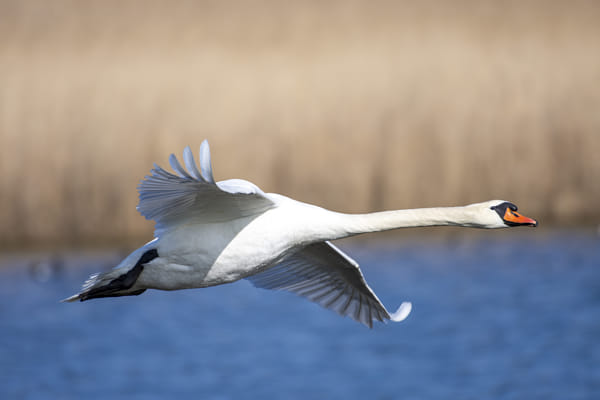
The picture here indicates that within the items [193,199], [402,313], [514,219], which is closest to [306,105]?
[402,313]

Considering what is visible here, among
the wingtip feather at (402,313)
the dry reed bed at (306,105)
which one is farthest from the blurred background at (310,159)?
the wingtip feather at (402,313)

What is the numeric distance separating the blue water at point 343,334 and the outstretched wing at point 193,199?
7.79 meters

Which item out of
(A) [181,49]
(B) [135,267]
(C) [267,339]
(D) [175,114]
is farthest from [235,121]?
(B) [135,267]

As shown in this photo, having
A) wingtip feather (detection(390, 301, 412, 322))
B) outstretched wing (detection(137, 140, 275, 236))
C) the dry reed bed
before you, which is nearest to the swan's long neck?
outstretched wing (detection(137, 140, 275, 236))

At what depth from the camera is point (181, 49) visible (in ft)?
70.5

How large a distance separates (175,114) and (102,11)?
14.8ft

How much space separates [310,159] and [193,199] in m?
14.3

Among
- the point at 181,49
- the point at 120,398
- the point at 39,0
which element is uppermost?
the point at 39,0

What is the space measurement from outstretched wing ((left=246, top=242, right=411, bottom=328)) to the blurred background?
7.14 meters

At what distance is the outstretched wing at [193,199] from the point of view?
4.94m

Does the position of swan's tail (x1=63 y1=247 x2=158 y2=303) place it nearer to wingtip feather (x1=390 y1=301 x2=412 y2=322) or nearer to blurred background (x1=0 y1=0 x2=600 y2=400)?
wingtip feather (x1=390 y1=301 x2=412 y2=322)

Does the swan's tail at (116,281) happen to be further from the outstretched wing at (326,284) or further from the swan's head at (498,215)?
the swan's head at (498,215)

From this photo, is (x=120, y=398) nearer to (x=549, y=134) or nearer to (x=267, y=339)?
(x=267, y=339)

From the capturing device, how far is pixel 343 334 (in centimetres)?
1647
